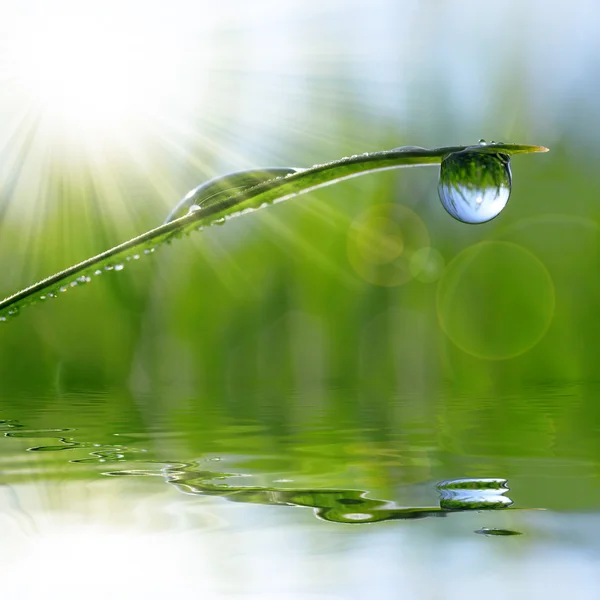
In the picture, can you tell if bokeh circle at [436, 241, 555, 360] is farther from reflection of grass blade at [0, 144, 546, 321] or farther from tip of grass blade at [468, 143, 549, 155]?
reflection of grass blade at [0, 144, 546, 321]

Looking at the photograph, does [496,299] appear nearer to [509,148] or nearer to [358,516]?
[358,516]

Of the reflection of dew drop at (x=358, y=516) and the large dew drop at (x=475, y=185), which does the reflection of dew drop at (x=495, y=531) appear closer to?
the reflection of dew drop at (x=358, y=516)

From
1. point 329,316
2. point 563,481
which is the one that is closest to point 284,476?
point 563,481

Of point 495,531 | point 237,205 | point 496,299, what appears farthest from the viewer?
point 496,299

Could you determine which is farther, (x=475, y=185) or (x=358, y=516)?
(x=358, y=516)

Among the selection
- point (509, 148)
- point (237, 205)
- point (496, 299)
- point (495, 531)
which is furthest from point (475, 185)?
point (496, 299)

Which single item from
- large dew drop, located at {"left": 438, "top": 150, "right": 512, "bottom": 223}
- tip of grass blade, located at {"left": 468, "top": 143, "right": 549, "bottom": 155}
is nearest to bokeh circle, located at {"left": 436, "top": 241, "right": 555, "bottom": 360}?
large dew drop, located at {"left": 438, "top": 150, "right": 512, "bottom": 223}

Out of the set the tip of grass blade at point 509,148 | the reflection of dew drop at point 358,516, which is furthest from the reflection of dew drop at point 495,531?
the tip of grass blade at point 509,148
